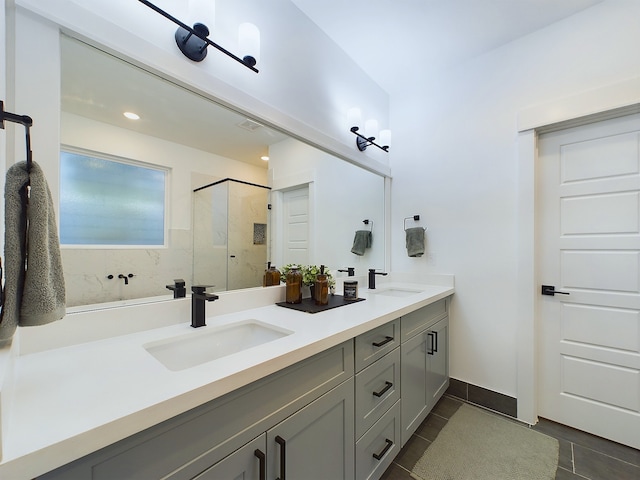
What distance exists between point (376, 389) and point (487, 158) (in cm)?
186

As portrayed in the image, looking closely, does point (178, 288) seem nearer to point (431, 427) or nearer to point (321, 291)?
point (321, 291)

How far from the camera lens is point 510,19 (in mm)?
1818

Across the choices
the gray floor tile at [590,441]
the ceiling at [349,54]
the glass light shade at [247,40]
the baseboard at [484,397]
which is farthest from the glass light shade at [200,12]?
the gray floor tile at [590,441]

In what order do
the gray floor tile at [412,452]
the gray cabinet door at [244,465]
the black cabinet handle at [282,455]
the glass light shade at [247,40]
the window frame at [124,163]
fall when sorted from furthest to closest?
the gray floor tile at [412,452] → the glass light shade at [247,40] → the window frame at [124,163] → the black cabinet handle at [282,455] → the gray cabinet door at [244,465]

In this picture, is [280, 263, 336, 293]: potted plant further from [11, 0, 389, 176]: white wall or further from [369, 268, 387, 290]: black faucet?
[11, 0, 389, 176]: white wall

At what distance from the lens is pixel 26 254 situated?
552mm

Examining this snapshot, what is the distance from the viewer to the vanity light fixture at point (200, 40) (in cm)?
108

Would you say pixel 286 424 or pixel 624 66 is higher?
pixel 624 66

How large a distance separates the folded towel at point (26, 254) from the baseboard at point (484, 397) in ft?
8.33

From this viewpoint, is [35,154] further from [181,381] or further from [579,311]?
[579,311]

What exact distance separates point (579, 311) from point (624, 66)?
151cm

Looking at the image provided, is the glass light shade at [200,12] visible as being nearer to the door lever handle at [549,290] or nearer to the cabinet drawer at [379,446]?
the cabinet drawer at [379,446]

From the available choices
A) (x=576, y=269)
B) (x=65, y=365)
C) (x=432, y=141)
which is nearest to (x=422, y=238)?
(x=432, y=141)

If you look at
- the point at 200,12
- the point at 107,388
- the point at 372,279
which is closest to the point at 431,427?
the point at 372,279
